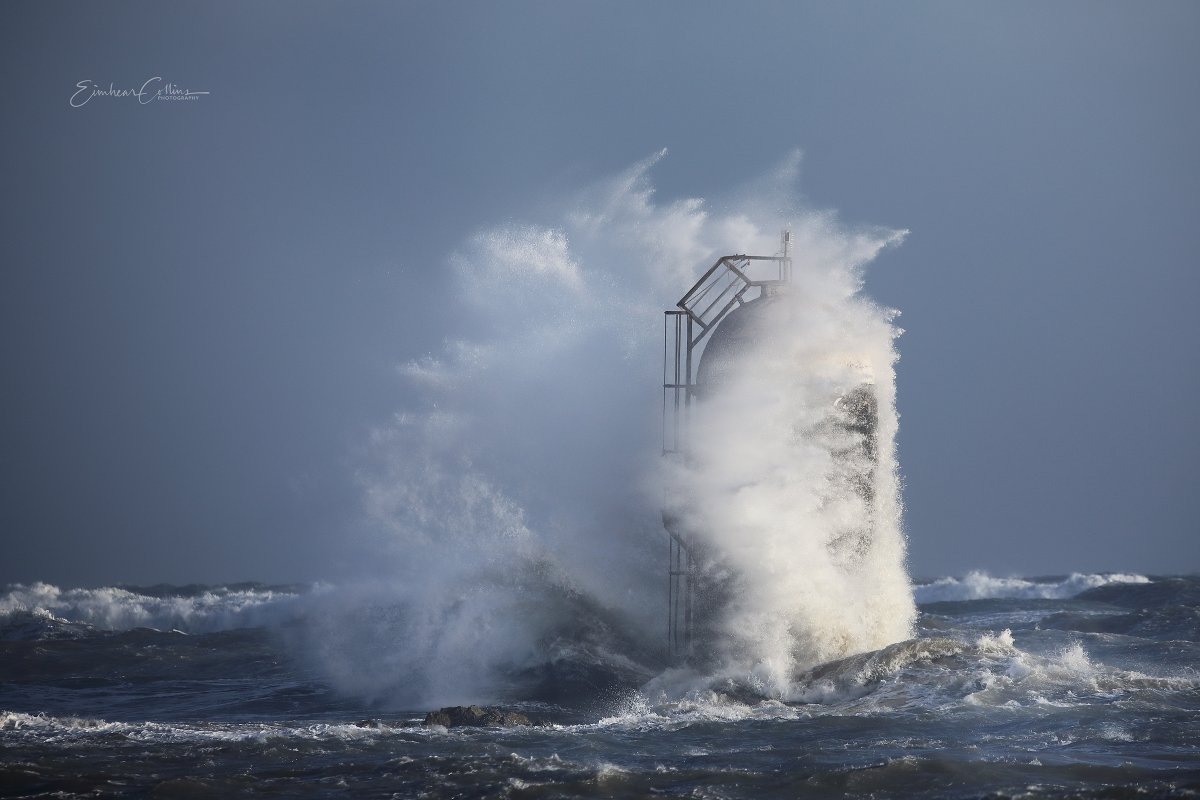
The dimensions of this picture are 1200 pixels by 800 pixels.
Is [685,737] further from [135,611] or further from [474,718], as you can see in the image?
[135,611]

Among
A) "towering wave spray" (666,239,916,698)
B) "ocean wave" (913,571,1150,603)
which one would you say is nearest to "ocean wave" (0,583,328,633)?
"towering wave spray" (666,239,916,698)

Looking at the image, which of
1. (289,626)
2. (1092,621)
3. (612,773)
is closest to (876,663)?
(612,773)

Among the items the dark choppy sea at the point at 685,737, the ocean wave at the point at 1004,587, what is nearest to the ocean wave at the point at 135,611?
the dark choppy sea at the point at 685,737

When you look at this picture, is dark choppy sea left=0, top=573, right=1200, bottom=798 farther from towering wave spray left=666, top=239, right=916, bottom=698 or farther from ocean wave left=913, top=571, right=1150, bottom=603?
ocean wave left=913, top=571, right=1150, bottom=603

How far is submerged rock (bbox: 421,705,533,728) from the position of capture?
17.4 m

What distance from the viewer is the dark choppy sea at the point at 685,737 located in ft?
43.7

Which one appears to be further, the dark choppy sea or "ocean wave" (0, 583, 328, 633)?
"ocean wave" (0, 583, 328, 633)

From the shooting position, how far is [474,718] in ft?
57.7

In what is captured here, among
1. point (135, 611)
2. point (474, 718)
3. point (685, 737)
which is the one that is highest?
point (135, 611)

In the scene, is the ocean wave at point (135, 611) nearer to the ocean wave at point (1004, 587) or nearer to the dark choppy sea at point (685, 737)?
the dark choppy sea at point (685, 737)

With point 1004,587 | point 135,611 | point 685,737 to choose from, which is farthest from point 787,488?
point 1004,587

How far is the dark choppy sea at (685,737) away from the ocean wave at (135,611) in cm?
1683

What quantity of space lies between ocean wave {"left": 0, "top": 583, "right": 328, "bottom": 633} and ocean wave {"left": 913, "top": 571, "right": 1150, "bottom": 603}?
3013cm

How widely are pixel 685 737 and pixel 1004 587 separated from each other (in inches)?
1812
